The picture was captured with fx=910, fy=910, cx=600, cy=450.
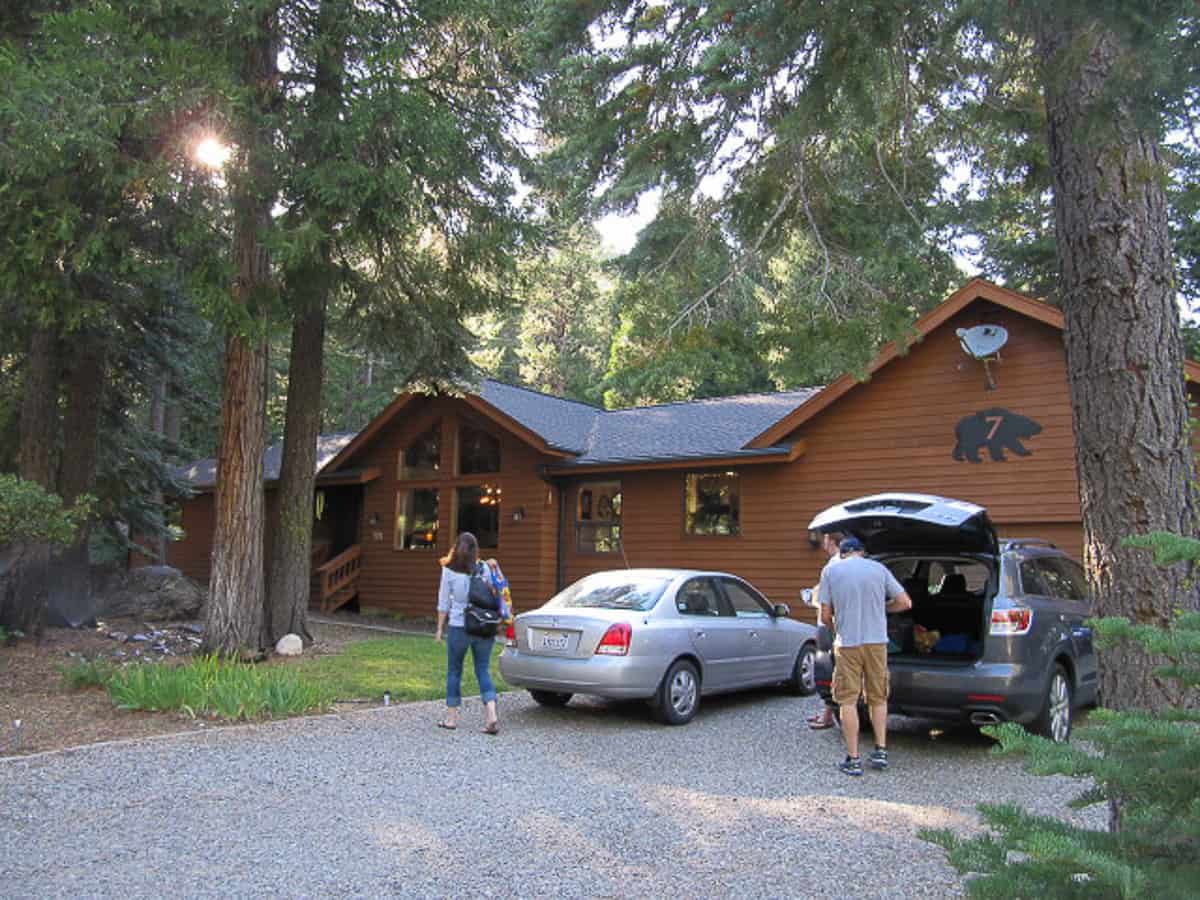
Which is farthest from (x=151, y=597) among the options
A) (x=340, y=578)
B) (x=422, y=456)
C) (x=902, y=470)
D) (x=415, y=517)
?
(x=902, y=470)

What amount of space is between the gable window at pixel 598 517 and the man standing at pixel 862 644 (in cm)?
1124

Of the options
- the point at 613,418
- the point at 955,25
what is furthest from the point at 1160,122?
the point at 613,418

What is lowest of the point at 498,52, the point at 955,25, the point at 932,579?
the point at 932,579

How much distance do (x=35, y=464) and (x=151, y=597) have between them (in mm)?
5477

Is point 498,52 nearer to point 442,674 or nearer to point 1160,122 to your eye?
point 442,674

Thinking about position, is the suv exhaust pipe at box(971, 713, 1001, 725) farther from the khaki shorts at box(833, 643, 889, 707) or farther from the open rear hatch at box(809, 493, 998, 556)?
the open rear hatch at box(809, 493, 998, 556)

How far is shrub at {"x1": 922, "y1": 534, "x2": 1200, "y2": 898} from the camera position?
7.18 ft

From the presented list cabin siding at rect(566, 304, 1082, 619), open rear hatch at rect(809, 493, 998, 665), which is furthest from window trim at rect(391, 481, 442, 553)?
open rear hatch at rect(809, 493, 998, 665)

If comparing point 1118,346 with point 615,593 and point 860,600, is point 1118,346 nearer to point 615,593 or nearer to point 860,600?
point 860,600

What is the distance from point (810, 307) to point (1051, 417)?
8.39 m

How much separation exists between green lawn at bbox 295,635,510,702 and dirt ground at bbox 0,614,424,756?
0.89m

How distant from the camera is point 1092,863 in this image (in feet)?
6.97

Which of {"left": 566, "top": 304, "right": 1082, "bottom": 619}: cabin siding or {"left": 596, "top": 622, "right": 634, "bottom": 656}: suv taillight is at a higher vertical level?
{"left": 566, "top": 304, "right": 1082, "bottom": 619}: cabin siding

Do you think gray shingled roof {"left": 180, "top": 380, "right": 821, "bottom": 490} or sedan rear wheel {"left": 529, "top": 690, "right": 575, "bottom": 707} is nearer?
sedan rear wheel {"left": 529, "top": 690, "right": 575, "bottom": 707}
